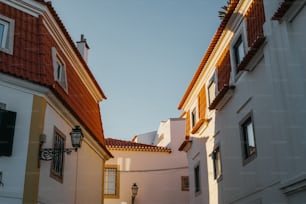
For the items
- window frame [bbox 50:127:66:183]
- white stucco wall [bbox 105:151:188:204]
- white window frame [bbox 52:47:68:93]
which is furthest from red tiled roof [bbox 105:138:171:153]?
window frame [bbox 50:127:66:183]

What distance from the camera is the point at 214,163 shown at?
47.1 ft

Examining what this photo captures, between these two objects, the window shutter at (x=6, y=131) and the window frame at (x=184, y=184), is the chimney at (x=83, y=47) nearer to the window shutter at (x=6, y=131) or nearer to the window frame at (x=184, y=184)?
the window shutter at (x=6, y=131)

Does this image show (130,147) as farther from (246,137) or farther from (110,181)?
(246,137)

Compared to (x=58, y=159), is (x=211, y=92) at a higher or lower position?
higher

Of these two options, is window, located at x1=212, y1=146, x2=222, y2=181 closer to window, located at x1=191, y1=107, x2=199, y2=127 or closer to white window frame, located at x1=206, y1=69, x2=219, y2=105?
white window frame, located at x1=206, y1=69, x2=219, y2=105

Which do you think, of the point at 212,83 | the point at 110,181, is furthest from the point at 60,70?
the point at 110,181

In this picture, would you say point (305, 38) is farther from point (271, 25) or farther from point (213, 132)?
point (213, 132)

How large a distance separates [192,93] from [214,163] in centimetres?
431

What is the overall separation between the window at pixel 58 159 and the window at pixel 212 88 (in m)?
5.59

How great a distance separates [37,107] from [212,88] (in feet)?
23.3

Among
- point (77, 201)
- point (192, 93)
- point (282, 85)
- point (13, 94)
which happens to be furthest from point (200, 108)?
point (13, 94)

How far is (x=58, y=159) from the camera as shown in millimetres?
11125

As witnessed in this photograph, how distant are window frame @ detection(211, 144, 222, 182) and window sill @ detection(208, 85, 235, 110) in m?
1.39

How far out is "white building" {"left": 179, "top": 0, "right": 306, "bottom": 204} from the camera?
848 centimetres
